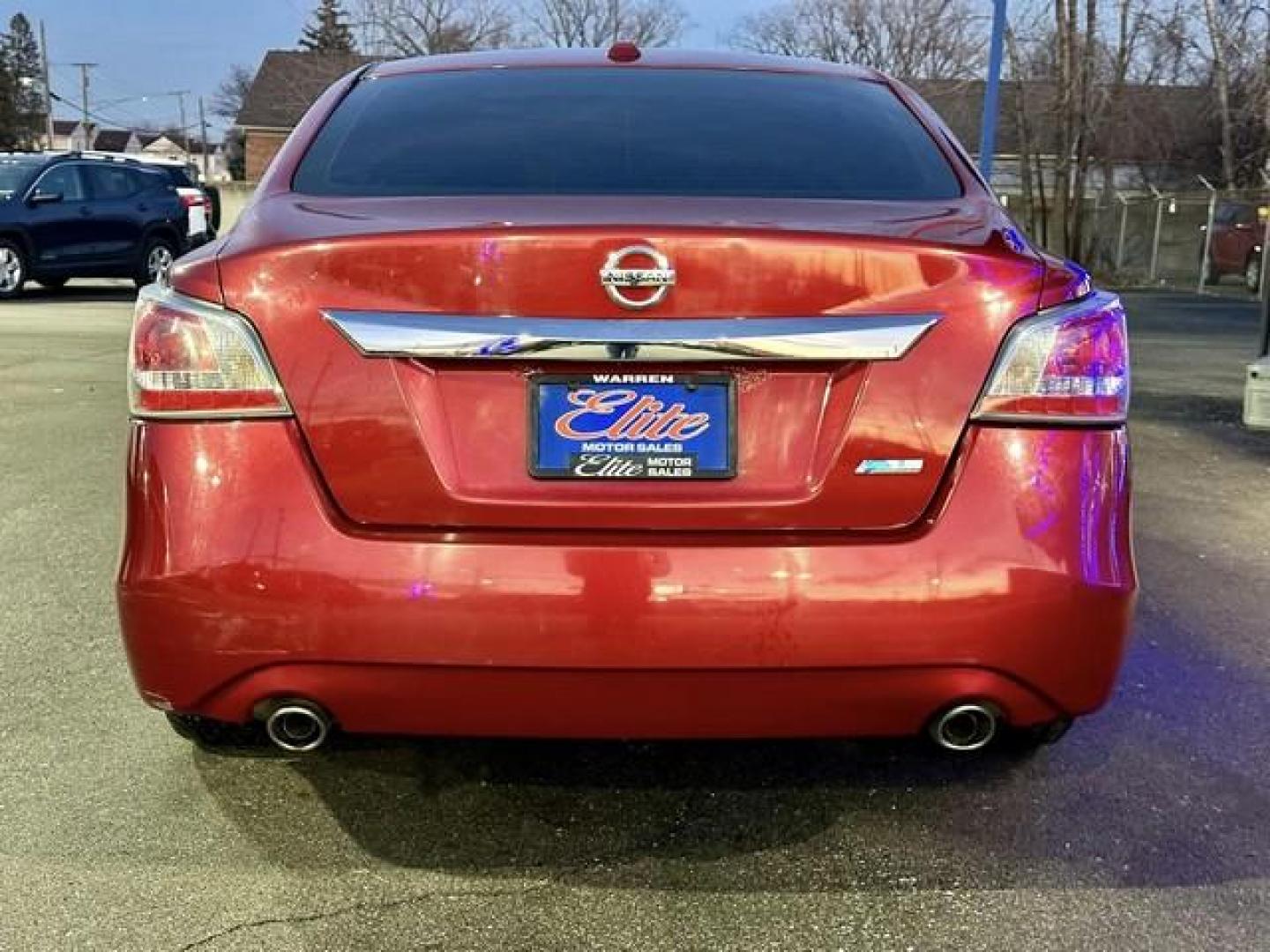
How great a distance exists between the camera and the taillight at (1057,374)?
231 centimetres

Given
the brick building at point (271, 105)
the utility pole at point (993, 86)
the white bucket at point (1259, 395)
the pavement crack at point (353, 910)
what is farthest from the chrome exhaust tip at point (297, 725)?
the brick building at point (271, 105)

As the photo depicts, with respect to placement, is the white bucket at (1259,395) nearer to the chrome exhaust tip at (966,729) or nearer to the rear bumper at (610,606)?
the rear bumper at (610,606)

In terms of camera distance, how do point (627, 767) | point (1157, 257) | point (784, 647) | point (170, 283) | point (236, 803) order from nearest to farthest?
point (784, 647) → point (170, 283) → point (236, 803) → point (627, 767) → point (1157, 257)

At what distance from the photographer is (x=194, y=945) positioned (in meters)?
2.31

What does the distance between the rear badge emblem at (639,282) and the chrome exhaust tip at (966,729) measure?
0.94 m

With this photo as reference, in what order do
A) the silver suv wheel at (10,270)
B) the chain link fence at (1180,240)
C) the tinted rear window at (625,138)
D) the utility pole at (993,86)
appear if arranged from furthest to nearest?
the chain link fence at (1180,240) → the utility pole at (993,86) → the silver suv wheel at (10,270) → the tinted rear window at (625,138)

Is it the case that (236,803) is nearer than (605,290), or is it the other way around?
(605,290)

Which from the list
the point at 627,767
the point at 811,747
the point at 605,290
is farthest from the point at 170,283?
the point at 811,747

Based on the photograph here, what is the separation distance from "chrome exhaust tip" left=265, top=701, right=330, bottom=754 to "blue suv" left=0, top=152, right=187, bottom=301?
15.0 metres

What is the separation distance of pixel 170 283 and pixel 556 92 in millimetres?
1107

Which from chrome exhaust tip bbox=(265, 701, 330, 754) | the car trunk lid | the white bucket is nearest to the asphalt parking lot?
chrome exhaust tip bbox=(265, 701, 330, 754)

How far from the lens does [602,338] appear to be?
221 centimetres

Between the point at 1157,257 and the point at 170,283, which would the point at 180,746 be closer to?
the point at 170,283

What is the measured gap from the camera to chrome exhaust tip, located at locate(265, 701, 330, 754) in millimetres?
2340
